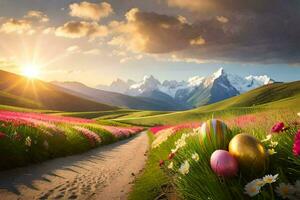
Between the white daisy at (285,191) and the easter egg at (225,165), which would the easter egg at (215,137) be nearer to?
the easter egg at (225,165)

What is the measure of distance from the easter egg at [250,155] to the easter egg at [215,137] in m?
1.27

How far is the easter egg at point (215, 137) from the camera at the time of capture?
6.65 meters

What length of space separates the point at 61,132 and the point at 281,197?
16.3 meters

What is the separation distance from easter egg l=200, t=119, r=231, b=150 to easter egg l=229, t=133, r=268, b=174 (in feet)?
4.16

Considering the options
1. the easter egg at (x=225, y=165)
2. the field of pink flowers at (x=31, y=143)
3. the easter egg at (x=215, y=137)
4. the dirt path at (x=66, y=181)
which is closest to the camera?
the easter egg at (x=225, y=165)

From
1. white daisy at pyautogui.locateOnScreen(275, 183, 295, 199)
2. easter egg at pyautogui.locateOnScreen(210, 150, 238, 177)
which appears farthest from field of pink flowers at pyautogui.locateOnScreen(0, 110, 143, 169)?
white daisy at pyautogui.locateOnScreen(275, 183, 295, 199)

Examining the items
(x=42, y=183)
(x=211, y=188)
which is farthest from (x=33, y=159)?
(x=211, y=188)

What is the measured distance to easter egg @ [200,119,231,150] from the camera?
21.8ft

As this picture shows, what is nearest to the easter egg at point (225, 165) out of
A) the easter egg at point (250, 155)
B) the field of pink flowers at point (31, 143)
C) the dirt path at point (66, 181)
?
the easter egg at point (250, 155)

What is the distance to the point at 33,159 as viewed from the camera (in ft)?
44.9

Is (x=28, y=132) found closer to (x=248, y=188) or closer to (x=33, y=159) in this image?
(x=33, y=159)

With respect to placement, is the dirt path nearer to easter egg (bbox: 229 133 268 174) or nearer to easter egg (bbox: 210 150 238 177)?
easter egg (bbox: 210 150 238 177)

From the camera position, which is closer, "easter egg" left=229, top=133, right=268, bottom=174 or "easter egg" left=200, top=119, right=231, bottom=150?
"easter egg" left=229, top=133, right=268, bottom=174

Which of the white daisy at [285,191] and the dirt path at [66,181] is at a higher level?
the white daisy at [285,191]
